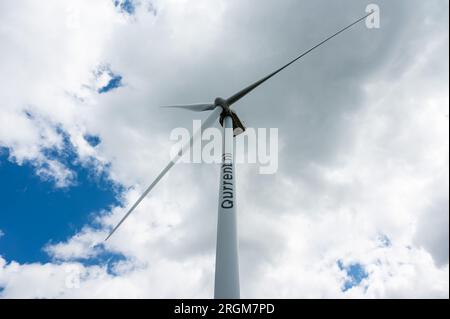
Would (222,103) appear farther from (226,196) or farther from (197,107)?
(226,196)

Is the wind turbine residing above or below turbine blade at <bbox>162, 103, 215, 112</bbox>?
below

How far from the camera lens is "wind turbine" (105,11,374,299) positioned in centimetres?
1913

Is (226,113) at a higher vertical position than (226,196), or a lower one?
higher

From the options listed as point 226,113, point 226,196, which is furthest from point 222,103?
point 226,196

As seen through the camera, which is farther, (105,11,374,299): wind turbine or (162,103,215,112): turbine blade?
(162,103,215,112): turbine blade

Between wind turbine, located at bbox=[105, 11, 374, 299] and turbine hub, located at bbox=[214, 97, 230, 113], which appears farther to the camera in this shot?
turbine hub, located at bbox=[214, 97, 230, 113]

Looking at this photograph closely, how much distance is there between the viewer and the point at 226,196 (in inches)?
967

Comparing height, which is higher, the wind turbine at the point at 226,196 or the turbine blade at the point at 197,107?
the turbine blade at the point at 197,107

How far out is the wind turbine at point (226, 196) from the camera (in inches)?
753
